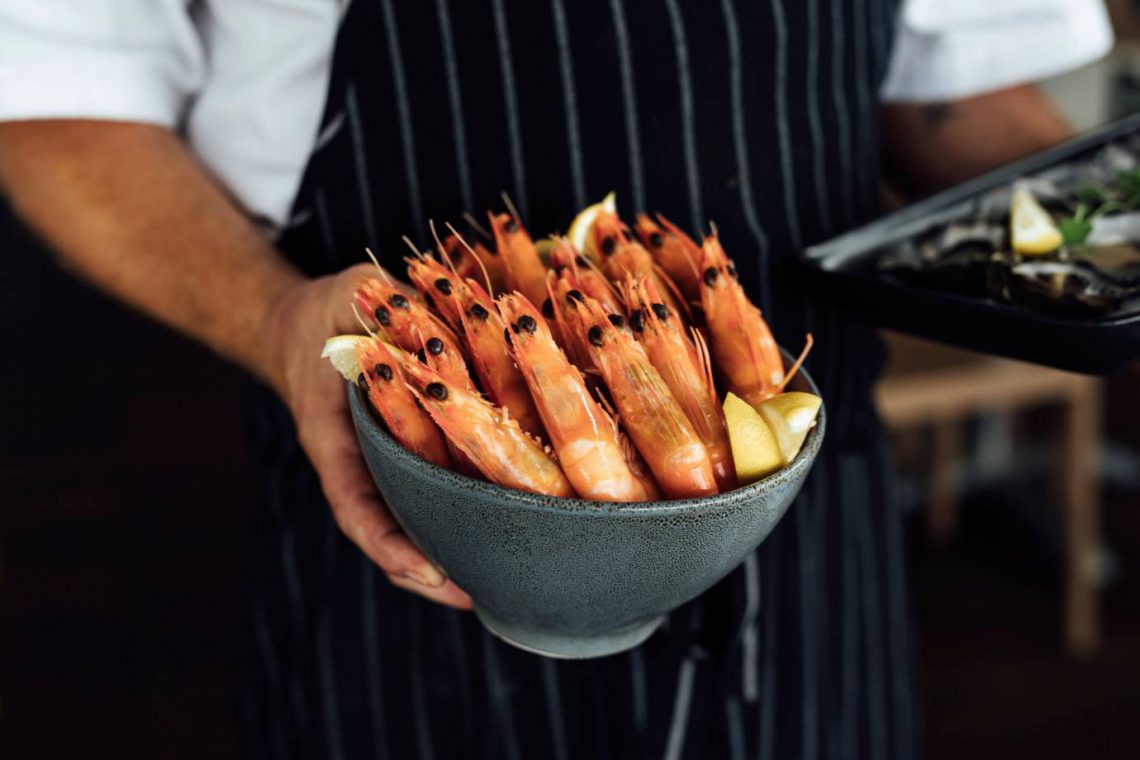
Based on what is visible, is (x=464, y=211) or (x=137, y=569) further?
(x=137, y=569)

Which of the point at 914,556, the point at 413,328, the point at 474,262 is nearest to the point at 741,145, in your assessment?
the point at 474,262

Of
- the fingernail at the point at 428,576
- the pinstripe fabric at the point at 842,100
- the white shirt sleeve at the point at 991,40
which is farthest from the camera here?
the white shirt sleeve at the point at 991,40

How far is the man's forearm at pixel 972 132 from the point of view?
1.07 metres

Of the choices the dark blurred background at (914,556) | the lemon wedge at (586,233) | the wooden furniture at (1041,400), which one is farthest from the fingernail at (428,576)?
the wooden furniture at (1041,400)

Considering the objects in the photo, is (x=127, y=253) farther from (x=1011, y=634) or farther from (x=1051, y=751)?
(x=1011, y=634)

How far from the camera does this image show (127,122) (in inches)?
33.1

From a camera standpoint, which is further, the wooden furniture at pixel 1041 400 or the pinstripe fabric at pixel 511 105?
the wooden furniture at pixel 1041 400

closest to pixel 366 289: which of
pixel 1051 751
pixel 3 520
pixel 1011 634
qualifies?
pixel 1051 751

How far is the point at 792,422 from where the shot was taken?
0.50 m

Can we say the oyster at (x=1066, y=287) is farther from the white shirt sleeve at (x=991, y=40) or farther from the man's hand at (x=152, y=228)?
the man's hand at (x=152, y=228)

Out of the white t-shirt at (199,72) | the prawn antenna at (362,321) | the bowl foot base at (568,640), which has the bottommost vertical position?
the bowl foot base at (568,640)

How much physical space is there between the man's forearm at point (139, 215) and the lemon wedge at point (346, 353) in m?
0.28

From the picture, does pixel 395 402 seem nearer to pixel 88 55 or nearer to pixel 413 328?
pixel 413 328

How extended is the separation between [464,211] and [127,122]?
0.28 meters
